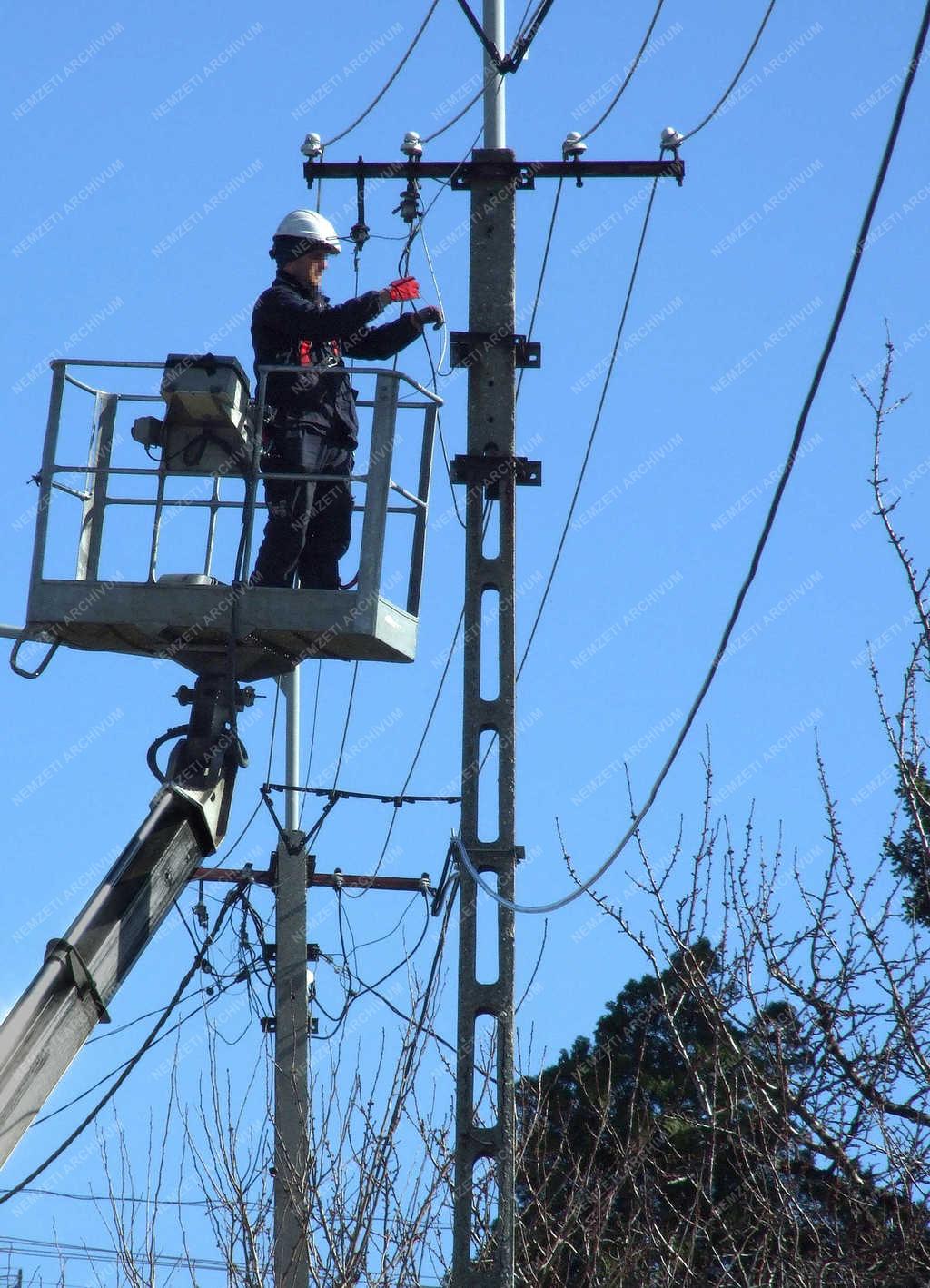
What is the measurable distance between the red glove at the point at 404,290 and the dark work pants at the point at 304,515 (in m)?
0.80

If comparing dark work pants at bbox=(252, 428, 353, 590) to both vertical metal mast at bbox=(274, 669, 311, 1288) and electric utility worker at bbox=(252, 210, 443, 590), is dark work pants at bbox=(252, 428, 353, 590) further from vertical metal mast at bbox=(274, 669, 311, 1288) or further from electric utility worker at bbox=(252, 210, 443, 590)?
vertical metal mast at bbox=(274, 669, 311, 1288)

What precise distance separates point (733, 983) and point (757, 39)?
4.99m

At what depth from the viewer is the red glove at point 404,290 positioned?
32.2 feet

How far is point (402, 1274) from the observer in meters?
12.1

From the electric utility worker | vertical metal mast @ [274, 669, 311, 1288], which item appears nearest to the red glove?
the electric utility worker

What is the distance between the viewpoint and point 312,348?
10219mm

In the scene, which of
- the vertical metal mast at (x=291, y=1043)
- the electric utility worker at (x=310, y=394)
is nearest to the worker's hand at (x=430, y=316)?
the electric utility worker at (x=310, y=394)

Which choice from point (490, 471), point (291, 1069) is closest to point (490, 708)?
point (490, 471)

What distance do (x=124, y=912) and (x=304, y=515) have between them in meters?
2.13

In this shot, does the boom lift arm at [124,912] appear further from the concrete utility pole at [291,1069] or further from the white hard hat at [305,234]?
the concrete utility pole at [291,1069]

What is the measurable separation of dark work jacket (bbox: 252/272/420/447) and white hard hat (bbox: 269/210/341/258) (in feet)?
0.48

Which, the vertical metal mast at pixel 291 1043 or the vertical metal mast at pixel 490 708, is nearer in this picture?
the vertical metal mast at pixel 490 708

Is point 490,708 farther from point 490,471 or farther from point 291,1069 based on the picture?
A: point 291,1069

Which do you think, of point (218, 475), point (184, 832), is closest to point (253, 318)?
point (218, 475)
